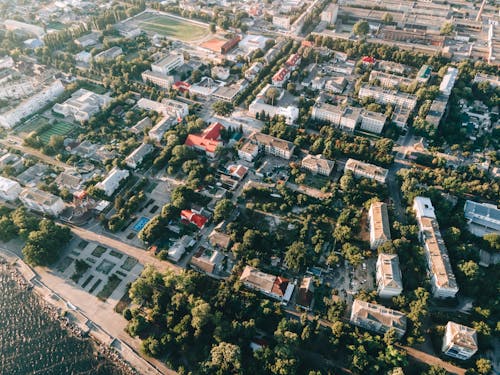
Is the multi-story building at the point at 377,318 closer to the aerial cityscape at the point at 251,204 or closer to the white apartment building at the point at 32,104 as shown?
the aerial cityscape at the point at 251,204

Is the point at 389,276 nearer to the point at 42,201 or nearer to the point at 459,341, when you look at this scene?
the point at 459,341

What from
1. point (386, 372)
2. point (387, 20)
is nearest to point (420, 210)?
point (386, 372)

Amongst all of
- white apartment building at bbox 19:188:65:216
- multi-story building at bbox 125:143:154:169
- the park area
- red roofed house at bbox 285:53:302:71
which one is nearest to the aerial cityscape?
multi-story building at bbox 125:143:154:169

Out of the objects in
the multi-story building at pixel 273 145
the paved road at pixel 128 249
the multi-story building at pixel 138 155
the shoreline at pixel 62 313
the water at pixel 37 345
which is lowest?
the water at pixel 37 345

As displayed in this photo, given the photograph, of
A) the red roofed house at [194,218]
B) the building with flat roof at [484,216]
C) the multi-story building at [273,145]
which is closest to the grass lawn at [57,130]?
the red roofed house at [194,218]

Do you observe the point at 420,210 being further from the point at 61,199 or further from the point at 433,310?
the point at 61,199

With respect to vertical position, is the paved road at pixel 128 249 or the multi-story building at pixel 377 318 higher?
the multi-story building at pixel 377 318

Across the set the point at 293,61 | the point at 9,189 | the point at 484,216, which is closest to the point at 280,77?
the point at 293,61
